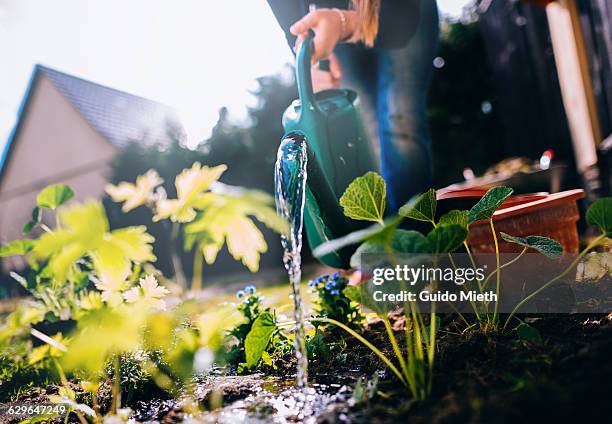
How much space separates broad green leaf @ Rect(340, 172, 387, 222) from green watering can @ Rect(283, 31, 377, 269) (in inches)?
14.8

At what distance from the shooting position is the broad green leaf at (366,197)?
3.22ft

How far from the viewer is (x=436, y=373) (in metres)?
0.94

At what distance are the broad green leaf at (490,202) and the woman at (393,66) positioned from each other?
109cm

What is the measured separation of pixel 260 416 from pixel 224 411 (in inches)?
3.8

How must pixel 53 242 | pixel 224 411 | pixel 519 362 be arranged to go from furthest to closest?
pixel 224 411 < pixel 519 362 < pixel 53 242

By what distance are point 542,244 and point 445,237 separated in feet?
1.23

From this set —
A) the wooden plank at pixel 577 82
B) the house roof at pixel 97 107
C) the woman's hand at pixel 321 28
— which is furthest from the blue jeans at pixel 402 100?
the house roof at pixel 97 107

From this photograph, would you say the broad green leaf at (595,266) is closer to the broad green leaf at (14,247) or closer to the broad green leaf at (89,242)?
the broad green leaf at (89,242)

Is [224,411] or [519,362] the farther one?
[224,411]

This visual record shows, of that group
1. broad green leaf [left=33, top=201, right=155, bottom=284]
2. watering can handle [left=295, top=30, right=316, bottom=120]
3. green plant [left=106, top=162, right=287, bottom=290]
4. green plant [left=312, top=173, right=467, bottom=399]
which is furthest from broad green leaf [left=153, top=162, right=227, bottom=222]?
watering can handle [left=295, top=30, right=316, bottom=120]

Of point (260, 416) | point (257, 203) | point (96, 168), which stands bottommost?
point (260, 416)

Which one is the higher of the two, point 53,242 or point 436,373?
point 53,242

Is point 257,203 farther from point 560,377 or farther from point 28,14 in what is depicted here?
point 28,14

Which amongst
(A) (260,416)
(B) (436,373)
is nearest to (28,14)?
(A) (260,416)
